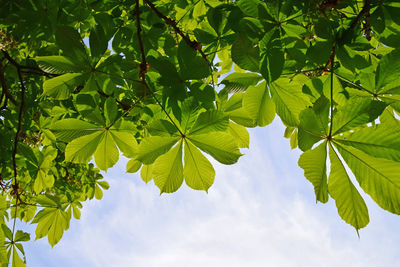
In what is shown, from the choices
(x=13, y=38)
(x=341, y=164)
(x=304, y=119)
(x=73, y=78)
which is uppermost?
(x=13, y=38)

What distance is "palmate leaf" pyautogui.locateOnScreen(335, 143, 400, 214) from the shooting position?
0.91 m

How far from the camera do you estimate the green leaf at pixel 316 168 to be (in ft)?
3.21

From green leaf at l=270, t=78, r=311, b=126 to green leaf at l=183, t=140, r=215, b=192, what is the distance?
39 cm

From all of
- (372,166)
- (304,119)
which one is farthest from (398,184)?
(304,119)

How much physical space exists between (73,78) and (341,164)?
1227 millimetres

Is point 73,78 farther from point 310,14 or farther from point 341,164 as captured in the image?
point 341,164

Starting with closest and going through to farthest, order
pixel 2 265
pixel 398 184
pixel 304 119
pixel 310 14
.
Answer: pixel 398 184
pixel 304 119
pixel 310 14
pixel 2 265

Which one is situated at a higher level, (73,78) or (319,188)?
(73,78)

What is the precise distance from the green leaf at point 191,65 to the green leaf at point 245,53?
0.45 ft

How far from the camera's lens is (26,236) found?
2.14m

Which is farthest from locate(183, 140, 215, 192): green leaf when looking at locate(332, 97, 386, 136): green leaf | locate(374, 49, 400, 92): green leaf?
locate(374, 49, 400, 92): green leaf

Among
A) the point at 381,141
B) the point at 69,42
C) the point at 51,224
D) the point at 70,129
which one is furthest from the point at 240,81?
the point at 51,224

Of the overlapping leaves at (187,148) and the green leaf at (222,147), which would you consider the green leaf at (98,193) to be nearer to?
the overlapping leaves at (187,148)

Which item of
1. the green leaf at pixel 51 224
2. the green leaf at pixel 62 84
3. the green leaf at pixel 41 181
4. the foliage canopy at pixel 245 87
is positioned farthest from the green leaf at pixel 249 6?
the green leaf at pixel 51 224
